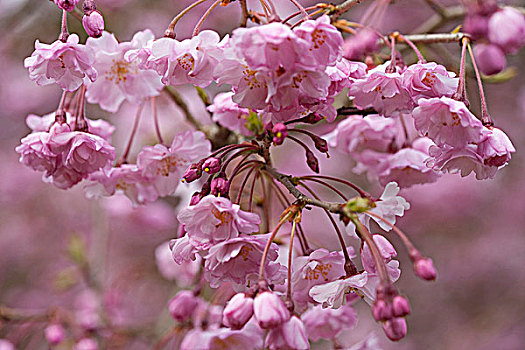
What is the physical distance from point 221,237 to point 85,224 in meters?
4.81

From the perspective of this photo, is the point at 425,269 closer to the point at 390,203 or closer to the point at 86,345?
the point at 390,203

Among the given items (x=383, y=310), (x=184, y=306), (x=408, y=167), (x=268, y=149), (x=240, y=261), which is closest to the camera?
(x=383, y=310)

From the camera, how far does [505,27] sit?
53.2 inches

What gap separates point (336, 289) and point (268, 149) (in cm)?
39

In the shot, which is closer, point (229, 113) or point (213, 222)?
point (213, 222)

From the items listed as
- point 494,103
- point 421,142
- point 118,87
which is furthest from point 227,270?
point 494,103

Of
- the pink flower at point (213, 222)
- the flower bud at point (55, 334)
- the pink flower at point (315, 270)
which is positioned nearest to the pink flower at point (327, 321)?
the pink flower at point (315, 270)

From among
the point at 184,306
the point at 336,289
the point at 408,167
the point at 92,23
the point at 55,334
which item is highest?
the point at 92,23

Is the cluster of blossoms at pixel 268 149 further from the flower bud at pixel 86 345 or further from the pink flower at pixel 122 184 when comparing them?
the flower bud at pixel 86 345

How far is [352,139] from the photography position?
6.06ft

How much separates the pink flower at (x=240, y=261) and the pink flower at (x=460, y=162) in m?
0.49

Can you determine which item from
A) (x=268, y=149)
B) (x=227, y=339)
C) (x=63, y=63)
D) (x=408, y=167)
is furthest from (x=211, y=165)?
(x=408, y=167)

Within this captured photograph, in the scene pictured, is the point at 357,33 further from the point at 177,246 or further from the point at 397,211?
the point at 177,246

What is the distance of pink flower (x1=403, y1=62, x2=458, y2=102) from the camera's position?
1.34 m
